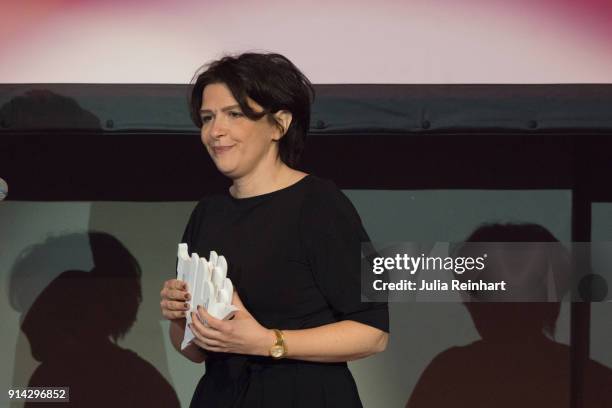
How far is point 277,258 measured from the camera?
7.61 ft

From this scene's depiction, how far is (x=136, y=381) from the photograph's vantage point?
14.6ft

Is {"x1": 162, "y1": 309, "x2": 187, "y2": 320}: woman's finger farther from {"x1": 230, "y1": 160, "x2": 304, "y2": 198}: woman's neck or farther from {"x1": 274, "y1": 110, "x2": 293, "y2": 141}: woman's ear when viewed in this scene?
{"x1": 274, "y1": 110, "x2": 293, "y2": 141}: woman's ear

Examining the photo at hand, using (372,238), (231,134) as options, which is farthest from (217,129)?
(372,238)

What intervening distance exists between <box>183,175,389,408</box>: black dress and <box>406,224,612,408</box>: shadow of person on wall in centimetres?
215

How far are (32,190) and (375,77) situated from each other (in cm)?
165

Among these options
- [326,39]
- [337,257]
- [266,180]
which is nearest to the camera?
[337,257]

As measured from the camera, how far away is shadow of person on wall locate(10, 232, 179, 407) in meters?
4.43

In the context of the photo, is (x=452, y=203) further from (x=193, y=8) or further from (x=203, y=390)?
(x=203, y=390)

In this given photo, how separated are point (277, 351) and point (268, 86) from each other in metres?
0.64

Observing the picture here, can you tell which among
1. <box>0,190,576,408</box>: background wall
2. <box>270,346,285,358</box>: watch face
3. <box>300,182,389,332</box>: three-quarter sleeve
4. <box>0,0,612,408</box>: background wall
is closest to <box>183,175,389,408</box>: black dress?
<box>300,182,389,332</box>: three-quarter sleeve

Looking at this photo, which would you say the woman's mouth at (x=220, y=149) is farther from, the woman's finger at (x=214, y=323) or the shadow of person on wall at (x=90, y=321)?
the shadow of person on wall at (x=90, y=321)

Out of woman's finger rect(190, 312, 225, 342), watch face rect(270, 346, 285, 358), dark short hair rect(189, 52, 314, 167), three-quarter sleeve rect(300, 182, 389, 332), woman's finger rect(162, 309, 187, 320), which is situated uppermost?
dark short hair rect(189, 52, 314, 167)

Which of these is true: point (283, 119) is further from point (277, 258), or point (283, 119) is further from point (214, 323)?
point (214, 323)

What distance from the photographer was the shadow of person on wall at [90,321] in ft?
14.5
